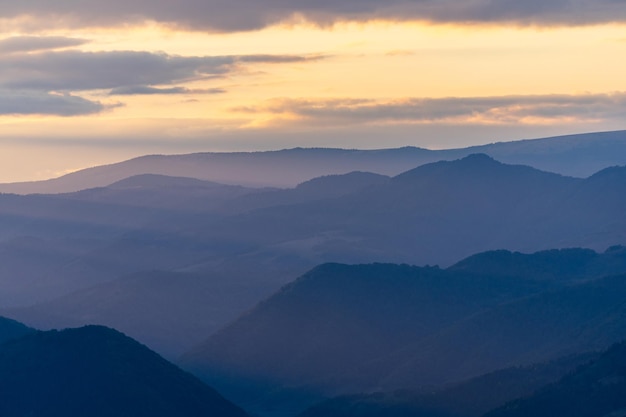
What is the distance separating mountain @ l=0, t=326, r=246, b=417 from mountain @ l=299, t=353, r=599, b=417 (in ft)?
72.9

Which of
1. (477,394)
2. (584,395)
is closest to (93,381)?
(477,394)

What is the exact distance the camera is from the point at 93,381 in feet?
560

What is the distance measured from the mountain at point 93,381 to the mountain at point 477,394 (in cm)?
2222

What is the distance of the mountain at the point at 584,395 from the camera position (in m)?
166

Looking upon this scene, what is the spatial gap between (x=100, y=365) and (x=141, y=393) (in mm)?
6581

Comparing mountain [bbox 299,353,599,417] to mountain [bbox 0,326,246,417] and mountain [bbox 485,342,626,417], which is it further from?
mountain [bbox 0,326,246,417]

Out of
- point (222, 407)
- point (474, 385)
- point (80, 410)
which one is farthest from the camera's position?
point (474, 385)

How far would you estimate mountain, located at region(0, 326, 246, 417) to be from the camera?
548 ft

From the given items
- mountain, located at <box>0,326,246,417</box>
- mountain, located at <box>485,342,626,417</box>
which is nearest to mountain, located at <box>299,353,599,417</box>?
mountain, located at <box>485,342,626,417</box>

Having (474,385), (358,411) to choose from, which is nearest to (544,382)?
(474,385)

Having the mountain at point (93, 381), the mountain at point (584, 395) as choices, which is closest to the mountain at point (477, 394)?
the mountain at point (584, 395)

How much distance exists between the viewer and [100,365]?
174m

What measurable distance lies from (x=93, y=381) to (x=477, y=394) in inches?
1892

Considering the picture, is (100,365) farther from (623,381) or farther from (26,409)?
(623,381)
